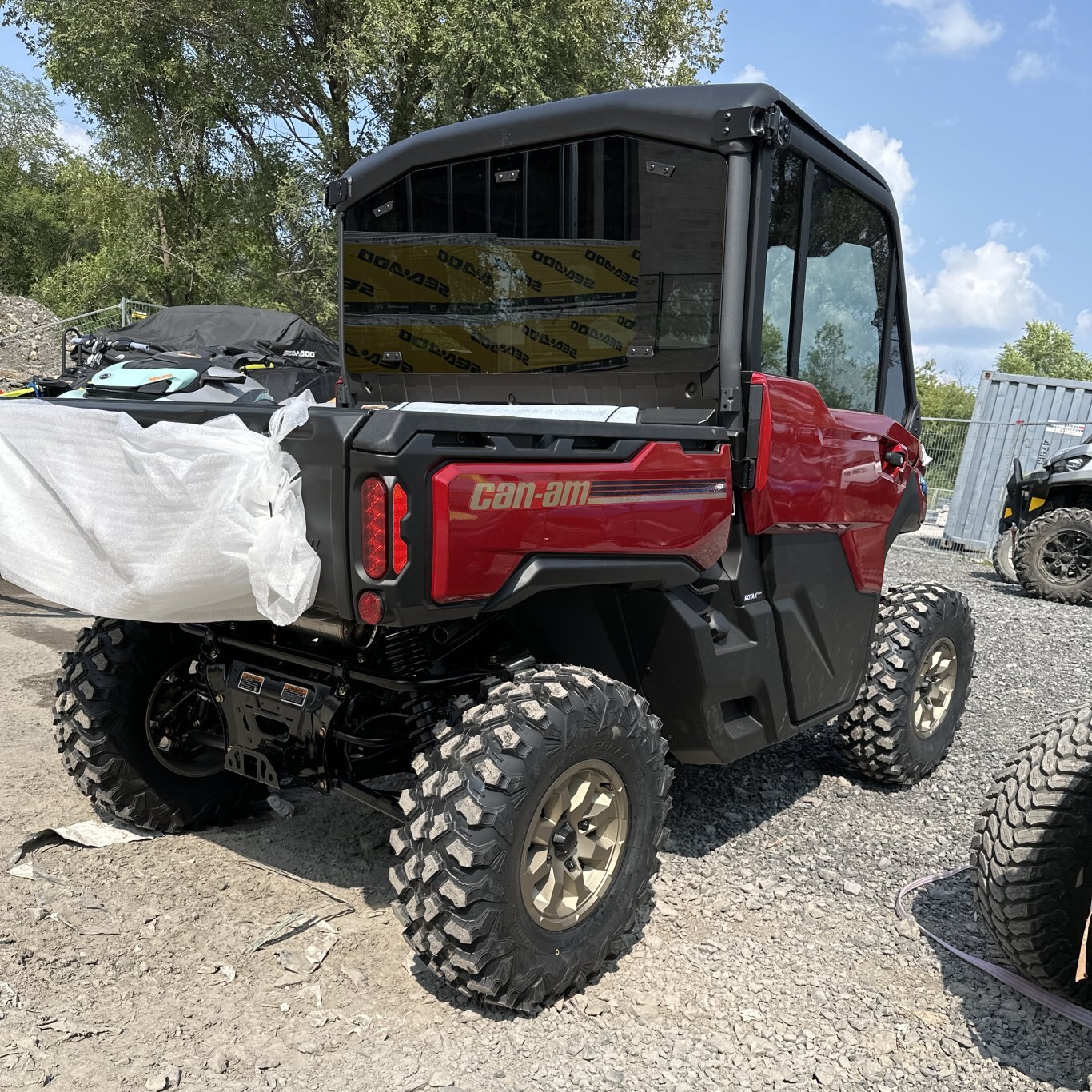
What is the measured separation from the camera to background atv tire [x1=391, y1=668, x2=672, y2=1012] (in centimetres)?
259

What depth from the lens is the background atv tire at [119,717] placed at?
355cm

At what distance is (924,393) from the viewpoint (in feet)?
280

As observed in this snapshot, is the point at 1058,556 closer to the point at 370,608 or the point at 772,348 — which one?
the point at 772,348

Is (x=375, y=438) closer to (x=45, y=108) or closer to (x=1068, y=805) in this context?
(x=1068, y=805)

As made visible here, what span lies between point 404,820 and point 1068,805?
1820 mm

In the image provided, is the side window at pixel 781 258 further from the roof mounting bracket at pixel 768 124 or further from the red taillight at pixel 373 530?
the red taillight at pixel 373 530

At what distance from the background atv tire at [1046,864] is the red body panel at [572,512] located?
1.13m

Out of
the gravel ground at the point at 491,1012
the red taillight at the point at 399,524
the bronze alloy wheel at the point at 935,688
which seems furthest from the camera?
the bronze alloy wheel at the point at 935,688

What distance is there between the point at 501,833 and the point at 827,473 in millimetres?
1915

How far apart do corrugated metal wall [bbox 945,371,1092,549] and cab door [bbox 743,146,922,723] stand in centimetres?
1166

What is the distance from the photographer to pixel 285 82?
1875cm

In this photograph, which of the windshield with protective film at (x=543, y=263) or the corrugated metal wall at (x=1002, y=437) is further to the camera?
the corrugated metal wall at (x=1002, y=437)

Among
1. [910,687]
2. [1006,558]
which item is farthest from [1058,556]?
[910,687]

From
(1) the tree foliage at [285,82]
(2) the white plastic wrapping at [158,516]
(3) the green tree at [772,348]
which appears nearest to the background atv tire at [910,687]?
(3) the green tree at [772,348]
